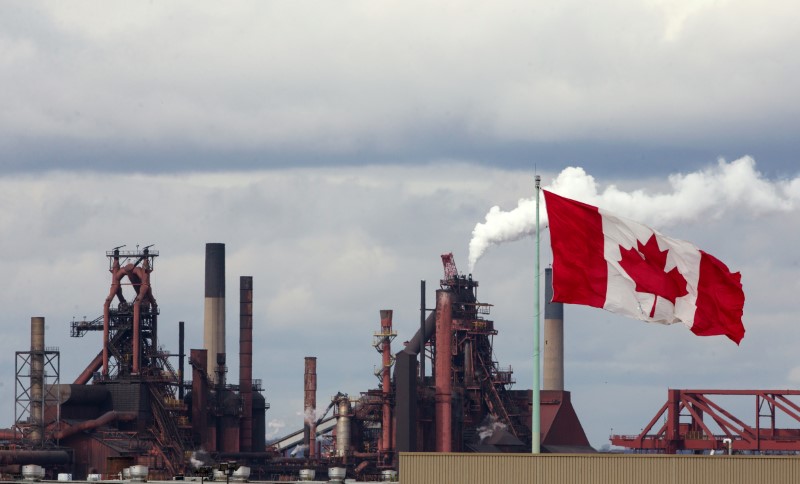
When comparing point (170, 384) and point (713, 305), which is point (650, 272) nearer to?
point (713, 305)

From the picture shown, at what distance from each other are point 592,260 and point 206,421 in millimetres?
102265

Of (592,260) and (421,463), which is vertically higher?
(592,260)

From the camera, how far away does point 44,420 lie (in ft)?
429

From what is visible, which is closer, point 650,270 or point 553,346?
point 650,270

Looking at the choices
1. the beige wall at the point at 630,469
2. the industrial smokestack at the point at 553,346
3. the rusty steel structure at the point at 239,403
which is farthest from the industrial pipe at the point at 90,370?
the beige wall at the point at 630,469

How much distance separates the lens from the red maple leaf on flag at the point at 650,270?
40.9 metres

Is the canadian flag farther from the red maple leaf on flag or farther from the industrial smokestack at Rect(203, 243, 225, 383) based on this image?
the industrial smokestack at Rect(203, 243, 225, 383)

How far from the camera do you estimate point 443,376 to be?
13275cm

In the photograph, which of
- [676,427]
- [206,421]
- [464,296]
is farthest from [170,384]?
[676,427]

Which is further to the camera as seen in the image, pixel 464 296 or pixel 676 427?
pixel 676 427

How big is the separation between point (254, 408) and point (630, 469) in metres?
105

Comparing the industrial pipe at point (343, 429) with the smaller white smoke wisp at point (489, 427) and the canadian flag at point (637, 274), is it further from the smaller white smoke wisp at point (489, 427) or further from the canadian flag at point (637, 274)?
the canadian flag at point (637, 274)

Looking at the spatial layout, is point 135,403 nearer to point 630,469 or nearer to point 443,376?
point 443,376

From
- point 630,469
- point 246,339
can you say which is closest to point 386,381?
point 246,339
